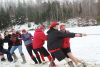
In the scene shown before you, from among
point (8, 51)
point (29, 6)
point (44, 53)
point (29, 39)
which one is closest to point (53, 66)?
point (44, 53)

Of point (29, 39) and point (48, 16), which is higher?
point (29, 39)

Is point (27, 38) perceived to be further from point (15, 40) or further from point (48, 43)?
point (48, 43)

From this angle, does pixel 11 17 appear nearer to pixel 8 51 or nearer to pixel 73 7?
pixel 73 7

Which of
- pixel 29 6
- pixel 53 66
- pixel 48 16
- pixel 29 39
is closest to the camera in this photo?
pixel 53 66

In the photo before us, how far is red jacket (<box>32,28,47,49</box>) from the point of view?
11.9m

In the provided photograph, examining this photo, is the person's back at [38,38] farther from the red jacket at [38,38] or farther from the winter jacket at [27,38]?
the winter jacket at [27,38]

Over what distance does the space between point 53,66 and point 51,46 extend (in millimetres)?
1555

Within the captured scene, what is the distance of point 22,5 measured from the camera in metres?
133

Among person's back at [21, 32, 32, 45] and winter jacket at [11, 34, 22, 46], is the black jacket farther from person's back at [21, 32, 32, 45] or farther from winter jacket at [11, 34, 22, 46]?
winter jacket at [11, 34, 22, 46]

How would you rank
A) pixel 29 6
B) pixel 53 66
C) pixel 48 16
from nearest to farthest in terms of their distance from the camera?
pixel 53 66
pixel 48 16
pixel 29 6

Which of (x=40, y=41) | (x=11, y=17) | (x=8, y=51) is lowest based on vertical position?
(x=11, y=17)

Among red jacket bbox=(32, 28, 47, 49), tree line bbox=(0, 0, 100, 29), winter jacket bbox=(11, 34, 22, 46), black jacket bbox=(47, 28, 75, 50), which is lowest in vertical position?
tree line bbox=(0, 0, 100, 29)

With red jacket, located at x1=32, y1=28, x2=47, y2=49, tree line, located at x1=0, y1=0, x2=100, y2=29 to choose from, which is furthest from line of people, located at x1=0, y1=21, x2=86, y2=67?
tree line, located at x1=0, y1=0, x2=100, y2=29

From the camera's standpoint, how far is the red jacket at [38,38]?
1195 centimetres
